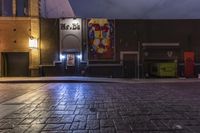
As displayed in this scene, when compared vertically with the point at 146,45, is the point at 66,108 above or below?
below

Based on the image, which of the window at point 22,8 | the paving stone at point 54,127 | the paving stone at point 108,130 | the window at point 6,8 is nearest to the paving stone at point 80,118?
the paving stone at point 54,127

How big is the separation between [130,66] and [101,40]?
10.9 ft

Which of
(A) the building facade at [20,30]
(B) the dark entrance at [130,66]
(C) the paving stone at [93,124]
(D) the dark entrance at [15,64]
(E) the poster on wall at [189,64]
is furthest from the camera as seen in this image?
→ (E) the poster on wall at [189,64]

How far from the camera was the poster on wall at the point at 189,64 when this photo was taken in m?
29.0

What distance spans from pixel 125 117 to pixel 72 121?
128cm

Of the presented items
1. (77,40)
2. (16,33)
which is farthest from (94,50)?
(16,33)

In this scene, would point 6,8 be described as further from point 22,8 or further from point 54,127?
point 54,127

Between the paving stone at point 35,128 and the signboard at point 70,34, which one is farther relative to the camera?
the signboard at point 70,34

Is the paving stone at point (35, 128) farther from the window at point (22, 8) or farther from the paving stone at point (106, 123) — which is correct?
the window at point (22, 8)

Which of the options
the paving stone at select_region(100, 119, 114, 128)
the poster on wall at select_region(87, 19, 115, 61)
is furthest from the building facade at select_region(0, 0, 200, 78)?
the paving stone at select_region(100, 119, 114, 128)

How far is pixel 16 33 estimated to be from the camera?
2814 cm

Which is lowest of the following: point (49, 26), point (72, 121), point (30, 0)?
point (72, 121)

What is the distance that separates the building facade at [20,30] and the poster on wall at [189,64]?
12.4 meters

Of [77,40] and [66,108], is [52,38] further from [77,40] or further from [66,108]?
[66,108]
